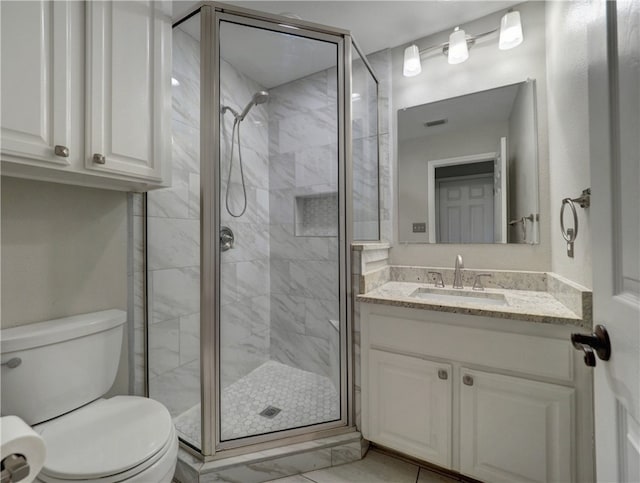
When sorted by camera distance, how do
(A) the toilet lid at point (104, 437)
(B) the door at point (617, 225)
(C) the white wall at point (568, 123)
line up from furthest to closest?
(C) the white wall at point (568, 123) < (A) the toilet lid at point (104, 437) < (B) the door at point (617, 225)

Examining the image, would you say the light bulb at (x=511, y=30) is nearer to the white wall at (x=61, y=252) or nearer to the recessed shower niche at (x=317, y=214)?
the recessed shower niche at (x=317, y=214)

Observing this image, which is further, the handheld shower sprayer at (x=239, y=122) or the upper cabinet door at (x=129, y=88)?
the handheld shower sprayer at (x=239, y=122)

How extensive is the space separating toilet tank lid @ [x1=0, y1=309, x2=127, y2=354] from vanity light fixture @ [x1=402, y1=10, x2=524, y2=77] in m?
2.26

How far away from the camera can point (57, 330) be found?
1.15 meters

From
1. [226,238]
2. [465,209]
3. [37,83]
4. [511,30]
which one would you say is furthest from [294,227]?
[511,30]

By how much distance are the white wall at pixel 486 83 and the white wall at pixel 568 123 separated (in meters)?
0.05

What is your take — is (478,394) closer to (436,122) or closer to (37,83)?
(436,122)

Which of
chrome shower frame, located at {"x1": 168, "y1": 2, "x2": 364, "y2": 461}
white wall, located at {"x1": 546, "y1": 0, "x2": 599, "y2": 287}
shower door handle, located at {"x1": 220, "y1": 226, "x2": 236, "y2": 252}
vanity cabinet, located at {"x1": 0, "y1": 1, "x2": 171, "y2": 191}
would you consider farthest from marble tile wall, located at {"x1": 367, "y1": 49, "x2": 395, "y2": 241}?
vanity cabinet, located at {"x1": 0, "y1": 1, "x2": 171, "y2": 191}

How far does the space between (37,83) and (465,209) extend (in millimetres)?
2081

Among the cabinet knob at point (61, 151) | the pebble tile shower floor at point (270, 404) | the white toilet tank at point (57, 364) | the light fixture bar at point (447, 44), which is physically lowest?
the pebble tile shower floor at point (270, 404)

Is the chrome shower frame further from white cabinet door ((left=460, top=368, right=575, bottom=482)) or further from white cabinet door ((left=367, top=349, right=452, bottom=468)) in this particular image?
white cabinet door ((left=460, top=368, right=575, bottom=482))

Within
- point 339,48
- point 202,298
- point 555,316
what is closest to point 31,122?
point 202,298

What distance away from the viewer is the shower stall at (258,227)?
1.39m

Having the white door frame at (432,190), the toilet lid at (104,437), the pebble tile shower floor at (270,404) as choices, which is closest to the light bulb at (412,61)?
the white door frame at (432,190)
